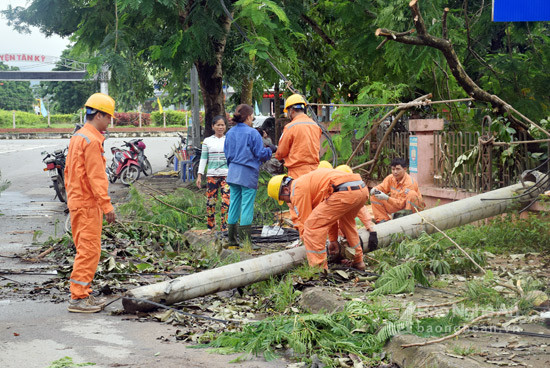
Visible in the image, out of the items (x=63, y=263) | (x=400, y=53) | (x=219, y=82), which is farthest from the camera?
(x=219, y=82)

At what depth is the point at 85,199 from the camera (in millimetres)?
6332

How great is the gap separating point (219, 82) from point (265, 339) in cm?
1005

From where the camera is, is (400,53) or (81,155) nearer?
(81,155)

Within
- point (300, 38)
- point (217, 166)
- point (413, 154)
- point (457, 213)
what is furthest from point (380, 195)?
point (300, 38)

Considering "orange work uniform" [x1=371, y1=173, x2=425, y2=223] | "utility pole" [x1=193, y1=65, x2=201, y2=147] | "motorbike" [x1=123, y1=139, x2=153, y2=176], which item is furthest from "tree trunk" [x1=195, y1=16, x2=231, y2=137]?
"orange work uniform" [x1=371, y1=173, x2=425, y2=223]

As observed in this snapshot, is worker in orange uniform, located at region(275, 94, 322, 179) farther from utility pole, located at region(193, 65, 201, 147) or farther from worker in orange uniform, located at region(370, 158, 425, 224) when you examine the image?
utility pole, located at region(193, 65, 201, 147)

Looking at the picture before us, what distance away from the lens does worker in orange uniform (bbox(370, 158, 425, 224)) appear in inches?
345

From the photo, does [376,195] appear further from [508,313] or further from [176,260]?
[508,313]

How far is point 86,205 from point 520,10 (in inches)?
173

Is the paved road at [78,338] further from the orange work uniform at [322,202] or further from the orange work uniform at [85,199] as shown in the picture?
the orange work uniform at [322,202]

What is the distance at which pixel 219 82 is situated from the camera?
14539mm

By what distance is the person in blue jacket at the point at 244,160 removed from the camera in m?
8.41

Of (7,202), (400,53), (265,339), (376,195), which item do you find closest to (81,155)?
(265,339)

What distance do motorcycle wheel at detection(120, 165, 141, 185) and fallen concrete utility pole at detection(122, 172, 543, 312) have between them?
11784mm
